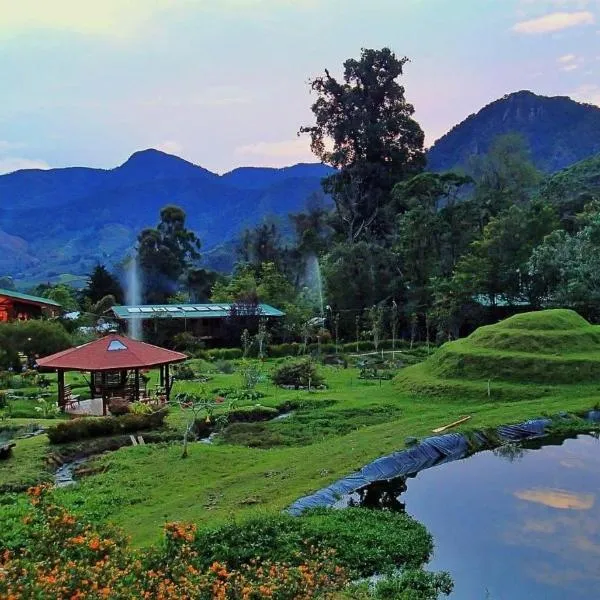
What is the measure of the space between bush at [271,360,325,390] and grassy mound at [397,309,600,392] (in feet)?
11.0

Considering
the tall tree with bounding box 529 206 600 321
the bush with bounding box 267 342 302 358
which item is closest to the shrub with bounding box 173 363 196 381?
the bush with bounding box 267 342 302 358

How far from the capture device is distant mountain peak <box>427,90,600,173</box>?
114 m

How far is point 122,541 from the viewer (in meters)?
8.88

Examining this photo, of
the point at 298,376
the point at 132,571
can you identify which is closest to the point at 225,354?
the point at 298,376

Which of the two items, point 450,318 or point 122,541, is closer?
point 122,541

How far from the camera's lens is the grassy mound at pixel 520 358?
74.7 ft

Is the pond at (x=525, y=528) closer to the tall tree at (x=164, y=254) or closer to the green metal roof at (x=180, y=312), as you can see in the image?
the green metal roof at (x=180, y=312)

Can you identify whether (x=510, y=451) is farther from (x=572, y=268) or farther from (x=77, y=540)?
(x=572, y=268)

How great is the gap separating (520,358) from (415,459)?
390 inches

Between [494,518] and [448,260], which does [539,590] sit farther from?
[448,260]

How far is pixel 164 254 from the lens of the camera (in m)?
66.0

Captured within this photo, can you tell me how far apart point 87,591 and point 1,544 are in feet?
13.4

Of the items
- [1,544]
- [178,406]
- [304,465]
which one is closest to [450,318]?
[178,406]

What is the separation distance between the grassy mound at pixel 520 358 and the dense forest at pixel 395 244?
9073mm
